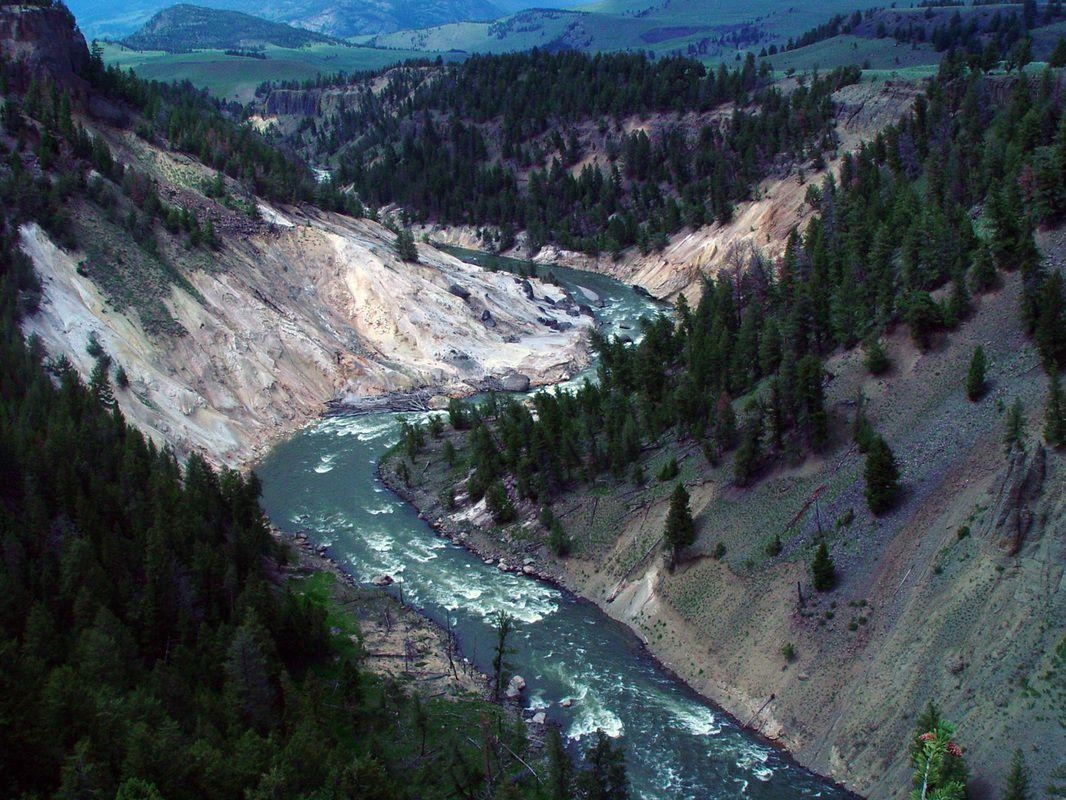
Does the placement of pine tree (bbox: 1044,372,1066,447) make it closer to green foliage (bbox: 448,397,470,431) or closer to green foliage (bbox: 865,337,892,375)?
green foliage (bbox: 865,337,892,375)

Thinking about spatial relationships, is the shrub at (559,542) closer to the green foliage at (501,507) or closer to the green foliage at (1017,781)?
the green foliage at (501,507)

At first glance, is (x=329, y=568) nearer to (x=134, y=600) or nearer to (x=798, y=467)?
(x=134, y=600)

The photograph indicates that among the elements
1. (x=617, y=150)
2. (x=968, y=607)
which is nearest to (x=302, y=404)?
(x=968, y=607)

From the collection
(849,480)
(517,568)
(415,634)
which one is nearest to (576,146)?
(517,568)

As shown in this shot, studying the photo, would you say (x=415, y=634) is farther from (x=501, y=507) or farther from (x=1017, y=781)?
(x=1017, y=781)

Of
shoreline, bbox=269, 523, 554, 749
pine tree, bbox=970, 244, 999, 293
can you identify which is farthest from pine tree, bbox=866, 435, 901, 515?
shoreline, bbox=269, 523, 554, 749
